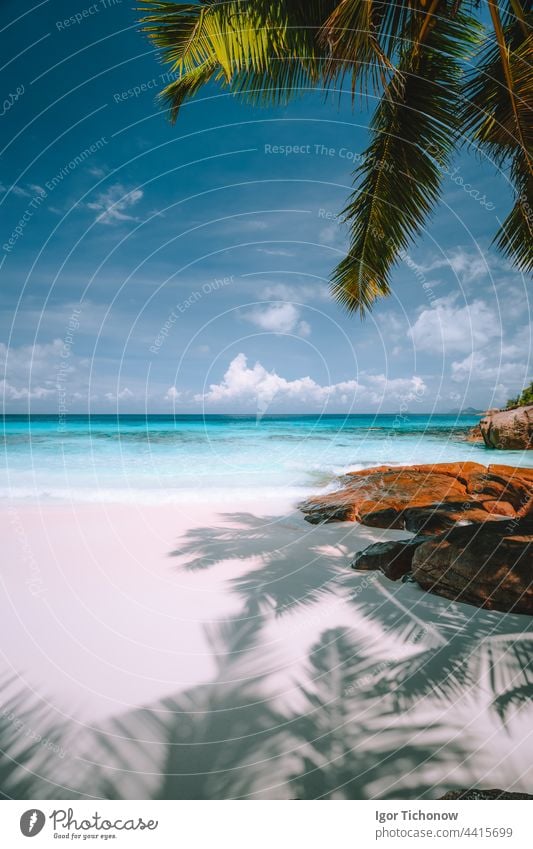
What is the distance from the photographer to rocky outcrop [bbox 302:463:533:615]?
3.28 metres

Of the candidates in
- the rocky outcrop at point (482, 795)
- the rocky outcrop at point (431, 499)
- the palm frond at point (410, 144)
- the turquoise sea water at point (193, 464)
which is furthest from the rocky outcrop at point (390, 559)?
the turquoise sea water at point (193, 464)

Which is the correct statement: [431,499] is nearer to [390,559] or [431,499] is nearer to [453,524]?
[453,524]

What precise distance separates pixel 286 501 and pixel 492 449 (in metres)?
12.8

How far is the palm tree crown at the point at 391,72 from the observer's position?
3.55 metres

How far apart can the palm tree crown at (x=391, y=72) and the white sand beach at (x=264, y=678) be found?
4395mm

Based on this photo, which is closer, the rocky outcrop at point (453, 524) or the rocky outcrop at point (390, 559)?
the rocky outcrop at point (453, 524)

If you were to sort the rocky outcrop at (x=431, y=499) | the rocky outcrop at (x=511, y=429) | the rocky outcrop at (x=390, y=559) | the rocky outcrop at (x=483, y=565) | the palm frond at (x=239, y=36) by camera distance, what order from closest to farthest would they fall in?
the rocky outcrop at (x=483, y=565)
the palm frond at (x=239, y=36)
the rocky outcrop at (x=390, y=559)
the rocky outcrop at (x=431, y=499)
the rocky outcrop at (x=511, y=429)

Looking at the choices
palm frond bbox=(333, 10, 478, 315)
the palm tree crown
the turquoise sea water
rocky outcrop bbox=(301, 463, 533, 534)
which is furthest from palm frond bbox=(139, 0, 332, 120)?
the turquoise sea water

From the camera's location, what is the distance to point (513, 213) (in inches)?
186

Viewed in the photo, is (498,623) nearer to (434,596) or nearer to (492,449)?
(434,596)
